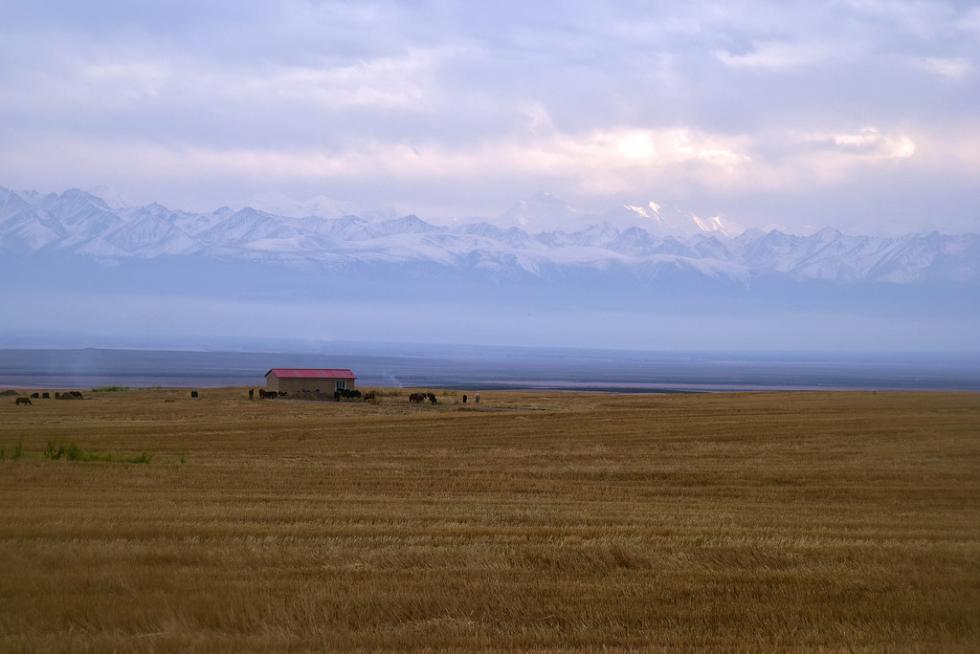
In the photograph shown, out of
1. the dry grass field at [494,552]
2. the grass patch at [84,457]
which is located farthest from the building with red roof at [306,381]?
the grass patch at [84,457]

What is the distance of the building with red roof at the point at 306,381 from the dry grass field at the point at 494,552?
4780 centimetres

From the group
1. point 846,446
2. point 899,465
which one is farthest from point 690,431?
point 899,465

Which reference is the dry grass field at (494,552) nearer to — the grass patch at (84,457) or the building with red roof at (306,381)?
the grass patch at (84,457)

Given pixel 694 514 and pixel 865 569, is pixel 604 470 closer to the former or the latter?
pixel 694 514

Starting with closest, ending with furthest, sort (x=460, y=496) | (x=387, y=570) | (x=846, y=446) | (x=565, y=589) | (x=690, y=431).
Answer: (x=565, y=589), (x=387, y=570), (x=460, y=496), (x=846, y=446), (x=690, y=431)

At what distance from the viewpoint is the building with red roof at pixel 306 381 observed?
77.2m

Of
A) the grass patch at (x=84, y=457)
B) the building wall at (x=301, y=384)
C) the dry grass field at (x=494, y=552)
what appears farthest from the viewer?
the building wall at (x=301, y=384)

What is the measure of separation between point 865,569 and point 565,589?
3782 mm

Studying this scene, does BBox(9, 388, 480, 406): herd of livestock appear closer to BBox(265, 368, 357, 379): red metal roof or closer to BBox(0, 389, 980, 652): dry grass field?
BBox(265, 368, 357, 379): red metal roof

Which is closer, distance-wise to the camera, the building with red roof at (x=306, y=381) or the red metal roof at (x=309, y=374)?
the building with red roof at (x=306, y=381)

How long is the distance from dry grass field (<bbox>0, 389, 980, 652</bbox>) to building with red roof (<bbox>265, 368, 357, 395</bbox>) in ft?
157

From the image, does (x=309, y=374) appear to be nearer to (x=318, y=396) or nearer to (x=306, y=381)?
(x=306, y=381)

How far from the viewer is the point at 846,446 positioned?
31.4 m

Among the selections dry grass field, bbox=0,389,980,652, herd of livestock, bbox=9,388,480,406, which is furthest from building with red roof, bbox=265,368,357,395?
dry grass field, bbox=0,389,980,652
